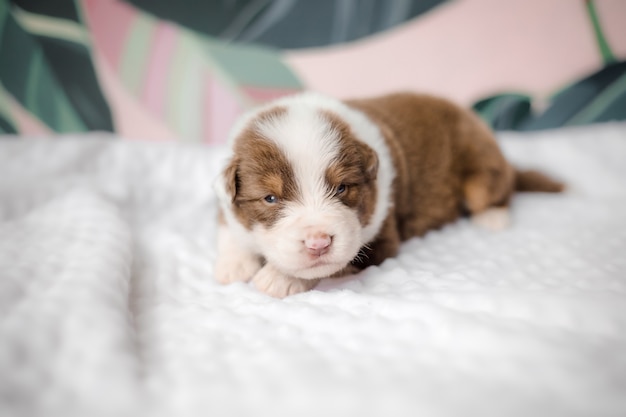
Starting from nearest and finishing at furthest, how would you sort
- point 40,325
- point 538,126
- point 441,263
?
point 40,325 → point 441,263 → point 538,126

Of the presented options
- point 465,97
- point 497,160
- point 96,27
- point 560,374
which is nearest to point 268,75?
point 96,27

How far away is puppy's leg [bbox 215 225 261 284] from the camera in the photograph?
6.47ft

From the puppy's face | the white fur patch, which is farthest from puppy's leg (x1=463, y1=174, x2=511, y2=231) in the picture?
the puppy's face

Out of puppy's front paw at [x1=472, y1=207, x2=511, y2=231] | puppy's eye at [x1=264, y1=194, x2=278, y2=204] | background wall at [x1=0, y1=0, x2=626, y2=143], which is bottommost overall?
puppy's front paw at [x1=472, y1=207, x2=511, y2=231]

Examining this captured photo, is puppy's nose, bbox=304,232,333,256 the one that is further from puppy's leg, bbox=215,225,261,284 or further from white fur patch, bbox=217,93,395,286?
puppy's leg, bbox=215,225,261,284

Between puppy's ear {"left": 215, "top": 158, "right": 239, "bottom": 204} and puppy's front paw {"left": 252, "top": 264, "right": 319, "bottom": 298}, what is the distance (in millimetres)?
350

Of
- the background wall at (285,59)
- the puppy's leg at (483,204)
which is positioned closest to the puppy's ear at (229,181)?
the puppy's leg at (483,204)

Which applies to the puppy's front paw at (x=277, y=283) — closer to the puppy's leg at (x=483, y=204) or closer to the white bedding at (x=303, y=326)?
the white bedding at (x=303, y=326)

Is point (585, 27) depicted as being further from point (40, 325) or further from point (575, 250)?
point (40, 325)

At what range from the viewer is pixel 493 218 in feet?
8.52

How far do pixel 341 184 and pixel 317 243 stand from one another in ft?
1.17

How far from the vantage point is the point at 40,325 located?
1.28 metres

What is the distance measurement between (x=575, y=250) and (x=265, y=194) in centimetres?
148

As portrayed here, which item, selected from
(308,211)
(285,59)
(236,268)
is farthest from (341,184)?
(285,59)
